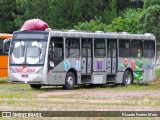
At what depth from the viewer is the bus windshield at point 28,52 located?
30500mm

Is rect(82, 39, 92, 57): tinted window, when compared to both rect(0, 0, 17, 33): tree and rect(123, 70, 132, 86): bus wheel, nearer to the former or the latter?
rect(123, 70, 132, 86): bus wheel

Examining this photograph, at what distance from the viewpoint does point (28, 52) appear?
30.8 meters

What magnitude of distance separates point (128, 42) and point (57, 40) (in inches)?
248

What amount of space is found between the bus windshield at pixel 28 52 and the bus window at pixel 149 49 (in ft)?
28.7

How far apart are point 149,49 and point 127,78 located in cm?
285

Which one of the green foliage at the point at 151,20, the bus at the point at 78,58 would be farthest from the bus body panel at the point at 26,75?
the green foliage at the point at 151,20

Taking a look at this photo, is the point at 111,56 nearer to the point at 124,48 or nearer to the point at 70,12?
the point at 124,48

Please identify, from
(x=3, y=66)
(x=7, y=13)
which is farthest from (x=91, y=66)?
(x=7, y=13)

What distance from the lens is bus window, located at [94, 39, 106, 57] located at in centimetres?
3391

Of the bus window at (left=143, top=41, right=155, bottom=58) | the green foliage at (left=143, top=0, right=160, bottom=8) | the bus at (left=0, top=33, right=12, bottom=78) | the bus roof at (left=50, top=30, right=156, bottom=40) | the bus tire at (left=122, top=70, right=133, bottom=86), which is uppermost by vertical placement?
the green foliage at (left=143, top=0, right=160, bottom=8)

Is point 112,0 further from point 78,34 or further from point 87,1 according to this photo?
point 78,34

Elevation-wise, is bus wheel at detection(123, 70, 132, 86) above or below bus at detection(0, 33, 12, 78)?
below

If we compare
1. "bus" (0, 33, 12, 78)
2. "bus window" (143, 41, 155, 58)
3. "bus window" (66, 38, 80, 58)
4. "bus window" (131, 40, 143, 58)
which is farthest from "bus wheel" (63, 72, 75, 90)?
"bus" (0, 33, 12, 78)

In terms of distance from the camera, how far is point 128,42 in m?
36.3
